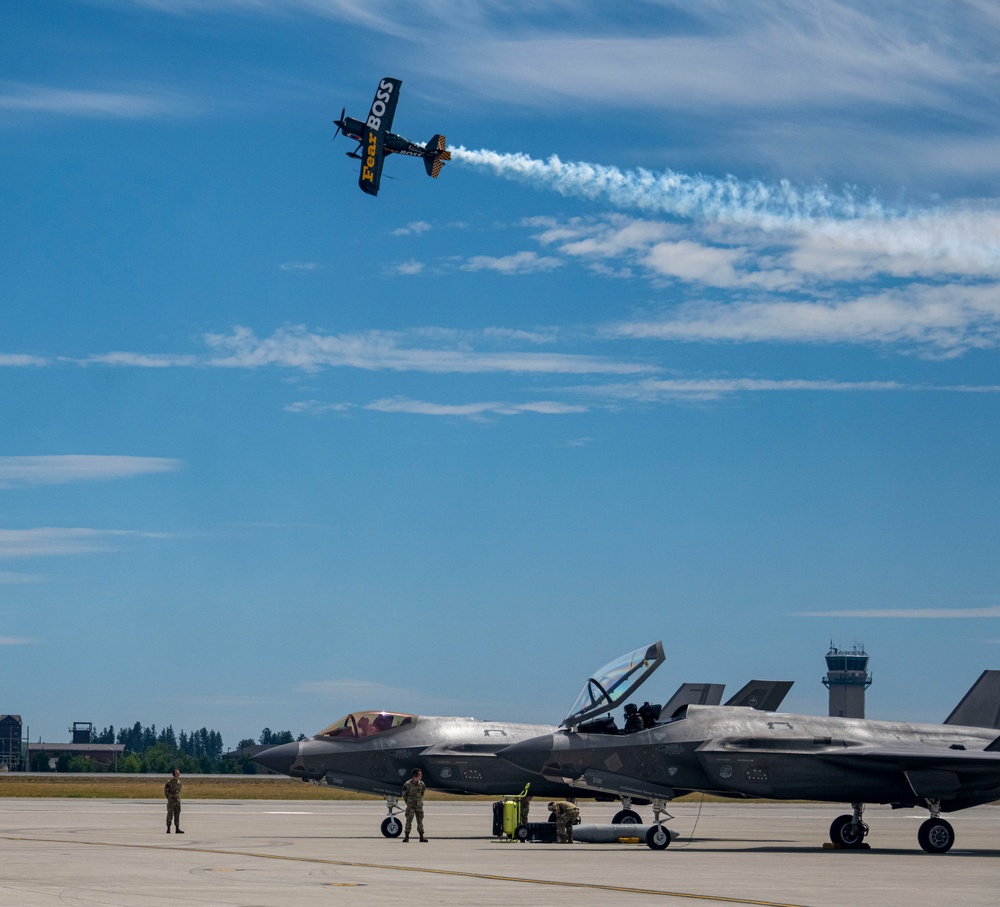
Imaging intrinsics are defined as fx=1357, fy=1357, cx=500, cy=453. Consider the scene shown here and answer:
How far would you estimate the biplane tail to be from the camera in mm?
53219

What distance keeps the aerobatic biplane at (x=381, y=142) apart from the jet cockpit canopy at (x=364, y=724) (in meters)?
23.8

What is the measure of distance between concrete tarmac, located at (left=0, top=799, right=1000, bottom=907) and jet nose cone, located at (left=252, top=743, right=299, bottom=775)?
5.29 feet

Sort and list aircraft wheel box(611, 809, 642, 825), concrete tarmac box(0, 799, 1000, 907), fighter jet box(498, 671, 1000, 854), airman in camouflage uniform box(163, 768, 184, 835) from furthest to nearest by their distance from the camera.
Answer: aircraft wheel box(611, 809, 642, 825)
airman in camouflage uniform box(163, 768, 184, 835)
fighter jet box(498, 671, 1000, 854)
concrete tarmac box(0, 799, 1000, 907)

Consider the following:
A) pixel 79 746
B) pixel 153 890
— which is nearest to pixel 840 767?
pixel 153 890

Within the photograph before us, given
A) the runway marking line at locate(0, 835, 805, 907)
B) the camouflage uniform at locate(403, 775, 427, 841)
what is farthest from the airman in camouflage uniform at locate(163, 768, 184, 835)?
the camouflage uniform at locate(403, 775, 427, 841)

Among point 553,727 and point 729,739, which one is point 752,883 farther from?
point 553,727

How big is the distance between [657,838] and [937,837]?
591cm

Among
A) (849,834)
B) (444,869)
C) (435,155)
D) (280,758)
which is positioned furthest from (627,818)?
(435,155)

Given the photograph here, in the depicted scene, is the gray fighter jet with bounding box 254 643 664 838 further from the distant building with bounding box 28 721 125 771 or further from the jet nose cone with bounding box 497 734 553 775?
the distant building with bounding box 28 721 125 771

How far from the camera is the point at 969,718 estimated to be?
3509 centimetres

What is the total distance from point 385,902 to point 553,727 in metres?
20.9

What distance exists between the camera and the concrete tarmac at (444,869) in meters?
17.5

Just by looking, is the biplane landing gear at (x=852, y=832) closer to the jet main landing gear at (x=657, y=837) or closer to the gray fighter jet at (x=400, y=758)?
the jet main landing gear at (x=657, y=837)

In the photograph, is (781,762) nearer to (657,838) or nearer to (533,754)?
(657,838)
